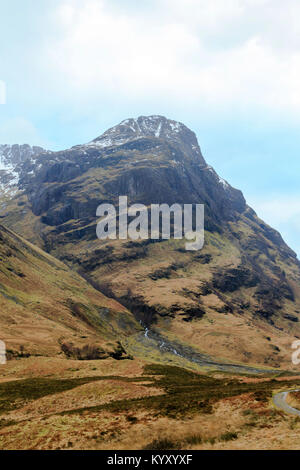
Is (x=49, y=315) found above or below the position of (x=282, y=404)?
above

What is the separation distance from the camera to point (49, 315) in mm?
126438

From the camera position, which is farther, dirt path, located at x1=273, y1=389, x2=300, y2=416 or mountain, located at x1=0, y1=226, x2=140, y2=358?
mountain, located at x1=0, y1=226, x2=140, y2=358

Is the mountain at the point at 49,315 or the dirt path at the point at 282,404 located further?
the mountain at the point at 49,315

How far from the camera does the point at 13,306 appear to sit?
110375 mm

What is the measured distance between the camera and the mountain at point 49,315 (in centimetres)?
8981

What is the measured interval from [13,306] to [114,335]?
63954 millimetres

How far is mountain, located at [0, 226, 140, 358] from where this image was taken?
89812mm

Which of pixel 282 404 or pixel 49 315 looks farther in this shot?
pixel 49 315

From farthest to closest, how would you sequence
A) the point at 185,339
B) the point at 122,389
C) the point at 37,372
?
the point at 185,339 → the point at 37,372 → the point at 122,389

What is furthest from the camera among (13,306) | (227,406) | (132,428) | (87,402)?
(13,306)
